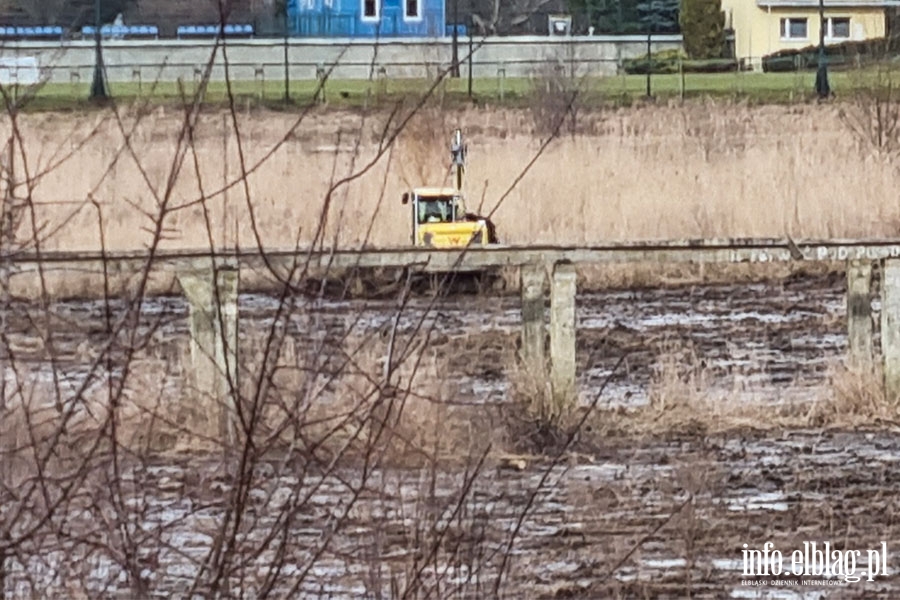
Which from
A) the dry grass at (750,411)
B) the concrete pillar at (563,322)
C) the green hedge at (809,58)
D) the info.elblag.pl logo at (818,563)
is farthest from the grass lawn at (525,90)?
the info.elblag.pl logo at (818,563)

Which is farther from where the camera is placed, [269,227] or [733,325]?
[269,227]

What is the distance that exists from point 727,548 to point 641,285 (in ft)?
29.7

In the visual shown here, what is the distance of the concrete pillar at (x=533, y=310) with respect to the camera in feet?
30.9

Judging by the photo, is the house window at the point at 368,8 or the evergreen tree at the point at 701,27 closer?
the evergreen tree at the point at 701,27

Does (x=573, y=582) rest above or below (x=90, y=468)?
below

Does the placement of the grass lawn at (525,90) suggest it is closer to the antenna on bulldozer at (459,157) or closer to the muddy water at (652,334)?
the antenna on bulldozer at (459,157)

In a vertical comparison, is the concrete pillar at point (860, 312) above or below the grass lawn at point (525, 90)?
below

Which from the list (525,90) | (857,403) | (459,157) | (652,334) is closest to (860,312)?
(857,403)

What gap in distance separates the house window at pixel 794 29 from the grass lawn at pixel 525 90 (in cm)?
975

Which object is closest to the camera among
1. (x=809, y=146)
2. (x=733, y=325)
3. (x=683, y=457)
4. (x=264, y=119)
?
(x=683, y=457)

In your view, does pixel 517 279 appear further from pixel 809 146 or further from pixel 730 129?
pixel 730 129

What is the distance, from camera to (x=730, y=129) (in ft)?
95.3

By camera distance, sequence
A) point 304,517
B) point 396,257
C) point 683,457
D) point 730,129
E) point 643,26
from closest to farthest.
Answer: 1. point 304,517
2. point 683,457
3. point 396,257
4. point 730,129
5. point 643,26

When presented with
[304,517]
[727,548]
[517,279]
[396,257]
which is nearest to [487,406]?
[396,257]
